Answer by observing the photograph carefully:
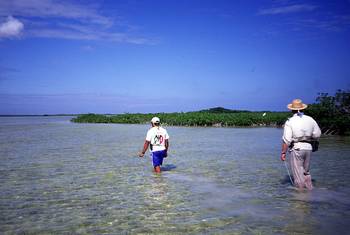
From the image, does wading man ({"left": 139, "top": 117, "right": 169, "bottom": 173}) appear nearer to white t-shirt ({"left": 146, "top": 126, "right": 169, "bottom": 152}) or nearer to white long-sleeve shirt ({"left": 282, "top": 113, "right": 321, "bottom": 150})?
white t-shirt ({"left": 146, "top": 126, "right": 169, "bottom": 152})

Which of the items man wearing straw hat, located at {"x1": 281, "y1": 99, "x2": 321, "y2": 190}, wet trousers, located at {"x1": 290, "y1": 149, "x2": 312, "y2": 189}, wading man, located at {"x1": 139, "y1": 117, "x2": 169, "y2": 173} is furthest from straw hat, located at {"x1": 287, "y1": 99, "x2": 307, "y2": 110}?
wading man, located at {"x1": 139, "y1": 117, "x2": 169, "y2": 173}

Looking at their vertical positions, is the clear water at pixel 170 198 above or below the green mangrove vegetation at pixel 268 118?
below

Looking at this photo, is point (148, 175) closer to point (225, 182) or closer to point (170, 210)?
point (225, 182)

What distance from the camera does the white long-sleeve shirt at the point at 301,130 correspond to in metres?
8.37

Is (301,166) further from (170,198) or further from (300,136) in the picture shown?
(170,198)

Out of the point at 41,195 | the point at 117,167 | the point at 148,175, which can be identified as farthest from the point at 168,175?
the point at 41,195

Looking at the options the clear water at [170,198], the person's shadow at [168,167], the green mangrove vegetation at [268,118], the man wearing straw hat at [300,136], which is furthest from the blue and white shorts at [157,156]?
the green mangrove vegetation at [268,118]

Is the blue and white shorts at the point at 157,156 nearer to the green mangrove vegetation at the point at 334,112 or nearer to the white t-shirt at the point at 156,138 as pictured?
the white t-shirt at the point at 156,138

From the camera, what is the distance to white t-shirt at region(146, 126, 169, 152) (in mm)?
10961

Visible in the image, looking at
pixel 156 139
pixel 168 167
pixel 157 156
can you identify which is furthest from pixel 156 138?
pixel 168 167

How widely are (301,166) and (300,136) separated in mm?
756

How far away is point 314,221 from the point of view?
643cm

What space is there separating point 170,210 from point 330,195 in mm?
3892

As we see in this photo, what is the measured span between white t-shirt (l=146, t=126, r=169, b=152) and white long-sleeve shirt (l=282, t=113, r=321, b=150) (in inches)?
153
